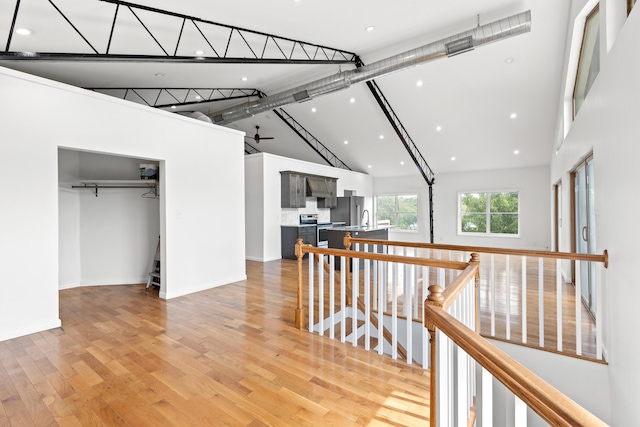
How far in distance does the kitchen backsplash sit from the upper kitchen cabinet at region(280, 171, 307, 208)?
36 cm

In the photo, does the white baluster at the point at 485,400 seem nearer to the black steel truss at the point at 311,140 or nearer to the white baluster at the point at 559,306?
the white baluster at the point at 559,306

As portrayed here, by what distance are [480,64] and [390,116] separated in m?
2.43

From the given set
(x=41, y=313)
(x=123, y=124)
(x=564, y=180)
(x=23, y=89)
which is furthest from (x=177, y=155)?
(x=564, y=180)

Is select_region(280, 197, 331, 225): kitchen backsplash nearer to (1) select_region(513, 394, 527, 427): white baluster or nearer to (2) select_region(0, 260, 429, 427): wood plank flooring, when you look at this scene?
(2) select_region(0, 260, 429, 427): wood plank flooring

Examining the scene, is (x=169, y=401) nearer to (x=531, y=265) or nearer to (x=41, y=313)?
(x=41, y=313)

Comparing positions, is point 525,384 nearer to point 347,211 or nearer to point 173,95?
point 173,95

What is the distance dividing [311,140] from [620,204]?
341 inches

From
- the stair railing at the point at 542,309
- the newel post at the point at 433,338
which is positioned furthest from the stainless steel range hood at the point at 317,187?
the newel post at the point at 433,338

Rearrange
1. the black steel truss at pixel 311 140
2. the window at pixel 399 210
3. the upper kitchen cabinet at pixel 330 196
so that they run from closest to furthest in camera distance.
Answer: the black steel truss at pixel 311 140 → the upper kitchen cabinet at pixel 330 196 → the window at pixel 399 210

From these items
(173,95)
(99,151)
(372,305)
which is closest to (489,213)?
(372,305)

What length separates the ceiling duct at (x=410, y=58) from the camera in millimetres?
4371

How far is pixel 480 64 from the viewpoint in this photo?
5785 millimetres

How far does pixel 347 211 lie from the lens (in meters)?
10.3

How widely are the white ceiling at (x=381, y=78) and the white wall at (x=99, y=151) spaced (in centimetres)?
74
